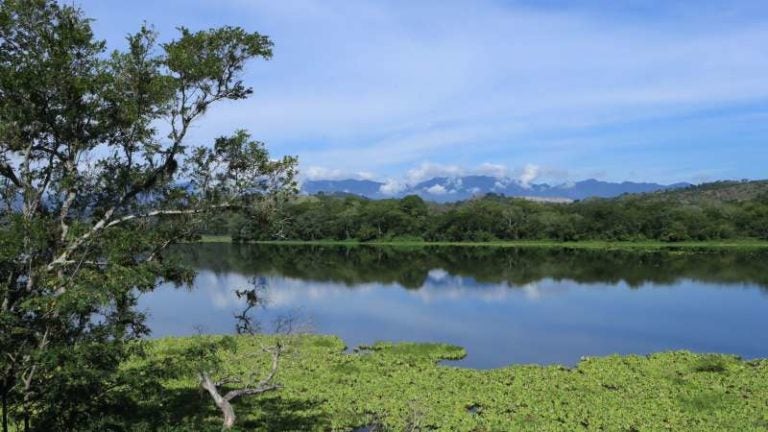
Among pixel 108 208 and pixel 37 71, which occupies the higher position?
pixel 37 71

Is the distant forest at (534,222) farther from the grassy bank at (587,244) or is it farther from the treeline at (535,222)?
the grassy bank at (587,244)

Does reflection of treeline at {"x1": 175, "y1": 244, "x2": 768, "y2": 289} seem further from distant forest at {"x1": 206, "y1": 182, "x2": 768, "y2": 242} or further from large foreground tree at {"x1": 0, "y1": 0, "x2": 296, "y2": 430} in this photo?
large foreground tree at {"x1": 0, "y1": 0, "x2": 296, "y2": 430}

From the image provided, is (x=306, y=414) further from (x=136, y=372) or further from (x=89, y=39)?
(x=89, y=39)

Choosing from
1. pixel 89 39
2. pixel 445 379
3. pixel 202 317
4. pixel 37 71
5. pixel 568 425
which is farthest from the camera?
pixel 202 317

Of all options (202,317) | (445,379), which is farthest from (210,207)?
(202,317)

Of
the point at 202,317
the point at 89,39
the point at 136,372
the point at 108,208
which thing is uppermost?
the point at 89,39

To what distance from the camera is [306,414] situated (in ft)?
74.9

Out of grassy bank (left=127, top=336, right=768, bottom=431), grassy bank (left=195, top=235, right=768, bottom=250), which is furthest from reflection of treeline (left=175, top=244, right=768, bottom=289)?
grassy bank (left=127, top=336, right=768, bottom=431)

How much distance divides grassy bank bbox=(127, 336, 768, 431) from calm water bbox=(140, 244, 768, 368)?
379cm

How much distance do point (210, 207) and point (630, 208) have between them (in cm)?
15932

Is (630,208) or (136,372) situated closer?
(136,372)

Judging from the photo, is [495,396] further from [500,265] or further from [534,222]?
[534,222]

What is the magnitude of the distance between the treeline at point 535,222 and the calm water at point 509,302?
129 ft

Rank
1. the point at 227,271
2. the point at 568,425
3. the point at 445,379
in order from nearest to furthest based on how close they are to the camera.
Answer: the point at 568,425 → the point at 445,379 → the point at 227,271
